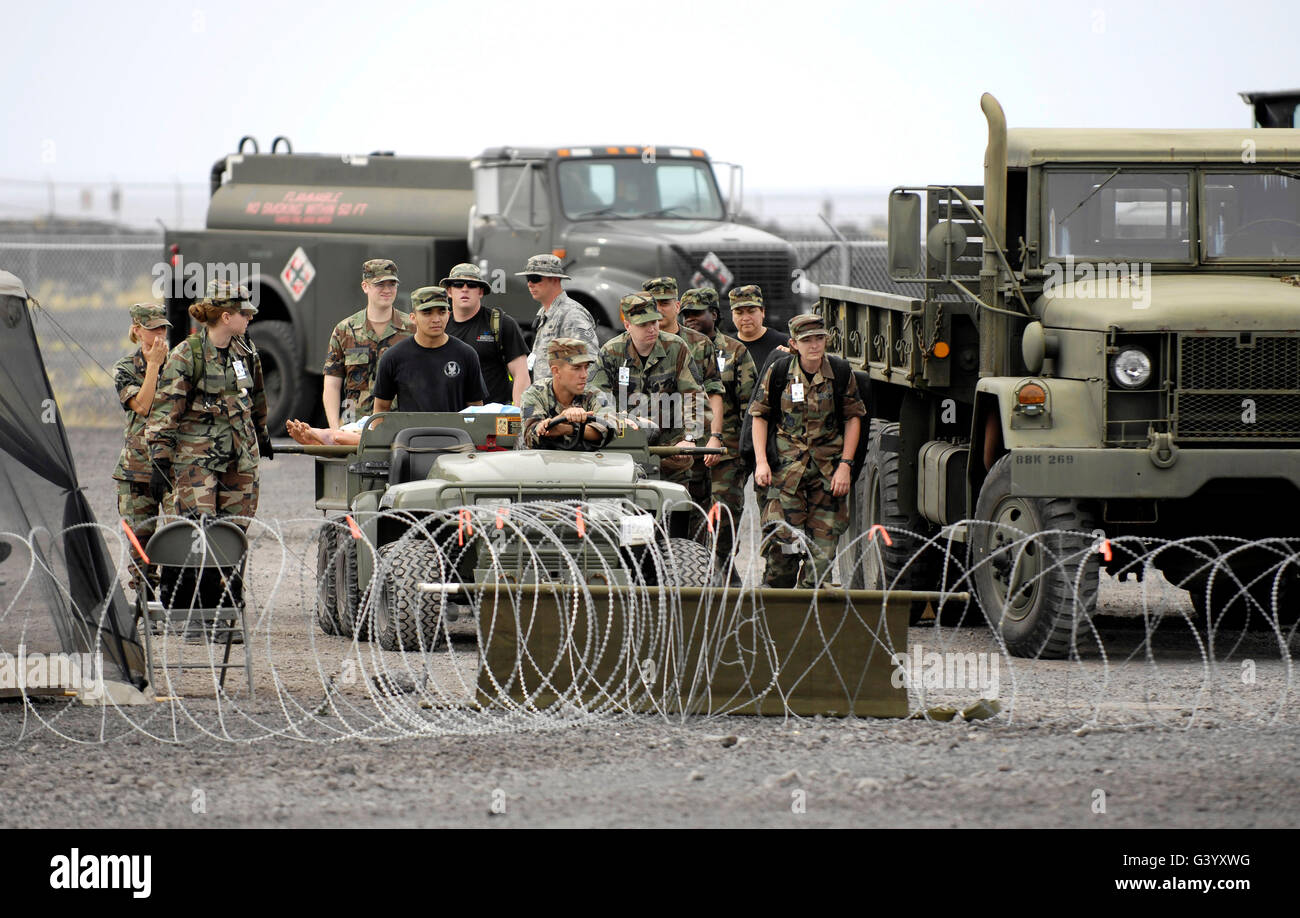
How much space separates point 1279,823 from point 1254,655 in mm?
4159

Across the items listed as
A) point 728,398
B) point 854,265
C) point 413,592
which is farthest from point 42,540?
point 854,265

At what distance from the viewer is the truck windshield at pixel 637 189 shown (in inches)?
792

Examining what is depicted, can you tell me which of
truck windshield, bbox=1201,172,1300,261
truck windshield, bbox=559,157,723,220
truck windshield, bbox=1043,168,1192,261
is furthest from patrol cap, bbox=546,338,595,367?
truck windshield, bbox=559,157,723,220

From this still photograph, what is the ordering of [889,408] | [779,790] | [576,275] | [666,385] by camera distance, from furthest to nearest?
[576,275] < [889,408] < [666,385] < [779,790]

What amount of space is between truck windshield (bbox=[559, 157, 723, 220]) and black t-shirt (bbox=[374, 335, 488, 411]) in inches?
367

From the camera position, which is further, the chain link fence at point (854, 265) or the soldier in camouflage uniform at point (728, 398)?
the chain link fence at point (854, 265)

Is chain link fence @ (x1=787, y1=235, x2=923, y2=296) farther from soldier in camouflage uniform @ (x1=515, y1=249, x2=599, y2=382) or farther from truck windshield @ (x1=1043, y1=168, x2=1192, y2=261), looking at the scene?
truck windshield @ (x1=1043, y1=168, x2=1192, y2=261)

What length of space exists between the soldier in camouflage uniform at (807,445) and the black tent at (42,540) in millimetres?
3901

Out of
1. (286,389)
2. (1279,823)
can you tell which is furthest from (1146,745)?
(286,389)

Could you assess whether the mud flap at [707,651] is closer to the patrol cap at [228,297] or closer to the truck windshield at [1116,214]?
the patrol cap at [228,297]

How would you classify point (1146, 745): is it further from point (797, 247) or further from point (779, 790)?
point (797, 247)

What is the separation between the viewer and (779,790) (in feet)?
22.4

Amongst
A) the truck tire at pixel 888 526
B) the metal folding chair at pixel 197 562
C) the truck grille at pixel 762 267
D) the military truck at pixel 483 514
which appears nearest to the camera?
the metal folding chair at pixel 197 562

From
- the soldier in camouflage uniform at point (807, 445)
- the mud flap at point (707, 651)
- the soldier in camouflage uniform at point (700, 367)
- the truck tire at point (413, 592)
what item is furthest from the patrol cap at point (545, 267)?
the mud flap at point (707, 651)
